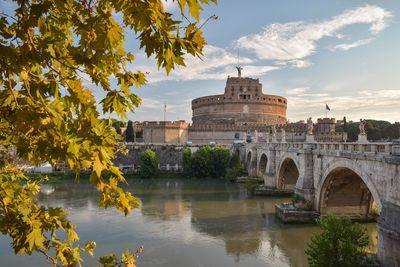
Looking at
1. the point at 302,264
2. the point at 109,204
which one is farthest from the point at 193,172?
the point at 109,204

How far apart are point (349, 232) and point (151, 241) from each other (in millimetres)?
7724

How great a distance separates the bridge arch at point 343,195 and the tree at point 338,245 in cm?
655

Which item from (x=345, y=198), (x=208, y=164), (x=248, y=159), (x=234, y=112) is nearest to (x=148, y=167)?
(x=208, y=164)

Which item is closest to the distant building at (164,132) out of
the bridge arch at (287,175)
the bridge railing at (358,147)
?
the bridge arch at (287,175)

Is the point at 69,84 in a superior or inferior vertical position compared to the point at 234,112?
inferior

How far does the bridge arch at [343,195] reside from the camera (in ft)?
56.4

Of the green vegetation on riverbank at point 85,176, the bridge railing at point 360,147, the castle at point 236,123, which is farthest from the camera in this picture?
the castle at point 236,123

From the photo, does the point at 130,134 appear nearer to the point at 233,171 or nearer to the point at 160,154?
the point at 160,154

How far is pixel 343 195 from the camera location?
58.2ft

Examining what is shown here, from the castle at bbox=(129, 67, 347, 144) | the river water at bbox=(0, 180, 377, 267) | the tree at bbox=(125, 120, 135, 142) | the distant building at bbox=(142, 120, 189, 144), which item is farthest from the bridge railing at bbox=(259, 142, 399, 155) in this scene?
the tree at bbox=(125, 120, 135, 142)

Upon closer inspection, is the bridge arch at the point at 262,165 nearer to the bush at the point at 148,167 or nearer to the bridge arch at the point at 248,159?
the bridge arch at the point at 248,159

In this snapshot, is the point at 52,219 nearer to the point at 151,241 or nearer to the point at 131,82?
the point at 131,82

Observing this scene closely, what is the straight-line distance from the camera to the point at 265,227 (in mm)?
17484

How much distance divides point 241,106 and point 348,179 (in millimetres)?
39166
